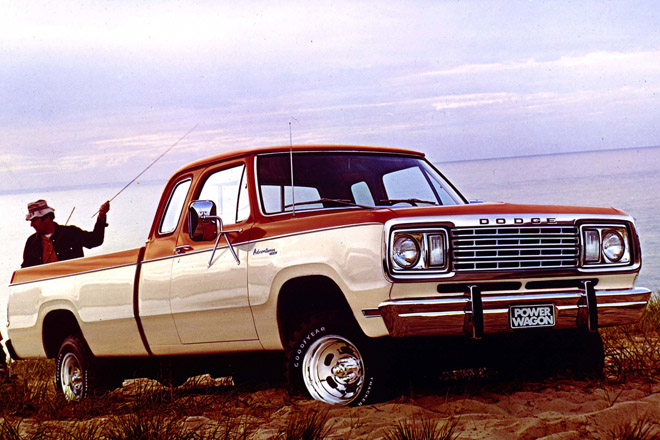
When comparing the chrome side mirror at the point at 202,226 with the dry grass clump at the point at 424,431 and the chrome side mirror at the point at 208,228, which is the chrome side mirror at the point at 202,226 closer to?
the chrome side mirror at the point at 208,228

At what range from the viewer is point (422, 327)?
206 inches

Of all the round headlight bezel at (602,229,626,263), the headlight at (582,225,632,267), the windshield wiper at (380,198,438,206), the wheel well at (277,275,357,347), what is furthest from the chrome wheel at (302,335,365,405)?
the round headlight bezel at (602,229,626,263)

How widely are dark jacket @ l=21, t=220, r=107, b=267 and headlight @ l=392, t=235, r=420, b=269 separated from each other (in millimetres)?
6641

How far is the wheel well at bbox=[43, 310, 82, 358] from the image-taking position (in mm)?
8391

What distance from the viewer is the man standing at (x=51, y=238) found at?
36.3ft

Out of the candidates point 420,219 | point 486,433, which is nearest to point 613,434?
point 486,433

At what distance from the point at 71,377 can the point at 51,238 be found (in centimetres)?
317

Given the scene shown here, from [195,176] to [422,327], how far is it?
261 centimetres

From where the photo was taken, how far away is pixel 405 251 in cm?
526

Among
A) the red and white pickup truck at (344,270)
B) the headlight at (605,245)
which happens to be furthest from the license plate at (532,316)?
the headlight at (605,245)

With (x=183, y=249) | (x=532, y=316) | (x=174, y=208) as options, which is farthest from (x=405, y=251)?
(x=174, y=208)

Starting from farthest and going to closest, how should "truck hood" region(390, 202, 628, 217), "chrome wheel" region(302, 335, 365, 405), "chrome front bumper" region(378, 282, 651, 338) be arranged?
"chrome wheel" region(302, 335, 365, 405) < "truck hood" region(390, 202, 628, 217) < "chrome front bumper" region(378, 282, 651, 338)

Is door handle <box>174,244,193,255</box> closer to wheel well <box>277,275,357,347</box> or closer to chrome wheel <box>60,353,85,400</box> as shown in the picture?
wheel well <box>277,275,357,347</box>

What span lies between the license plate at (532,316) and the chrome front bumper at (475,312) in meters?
0.02
